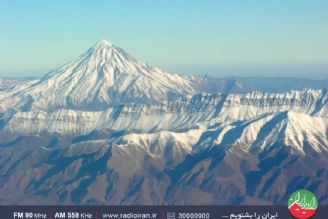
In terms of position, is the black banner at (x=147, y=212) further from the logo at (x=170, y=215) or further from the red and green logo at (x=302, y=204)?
the red and green logo at (x=302, y=204)

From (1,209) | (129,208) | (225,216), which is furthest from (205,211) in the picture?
(1,209)

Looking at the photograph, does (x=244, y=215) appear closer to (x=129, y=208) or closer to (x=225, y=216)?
(x=225, y=216)

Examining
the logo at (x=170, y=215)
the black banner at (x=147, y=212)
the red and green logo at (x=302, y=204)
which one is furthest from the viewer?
the red and green logo at (x=302, y=204)

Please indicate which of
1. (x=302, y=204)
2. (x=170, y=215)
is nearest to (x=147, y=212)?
(x=170, y=215)

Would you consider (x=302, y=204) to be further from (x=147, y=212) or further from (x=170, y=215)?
(x=147, y=212)

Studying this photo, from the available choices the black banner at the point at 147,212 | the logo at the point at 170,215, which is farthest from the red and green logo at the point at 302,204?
the logo at the point at 170,215

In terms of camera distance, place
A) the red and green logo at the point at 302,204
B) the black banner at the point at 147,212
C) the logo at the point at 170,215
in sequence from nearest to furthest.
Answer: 1. the black banner at the point at 147,212
2. the logo at the point at 170,215
3. the red and green logo at the point at 302,204

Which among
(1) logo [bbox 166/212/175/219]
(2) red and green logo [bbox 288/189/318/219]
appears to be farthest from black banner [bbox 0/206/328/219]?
(2) red and green logo [bbox 288/189/318/219]
